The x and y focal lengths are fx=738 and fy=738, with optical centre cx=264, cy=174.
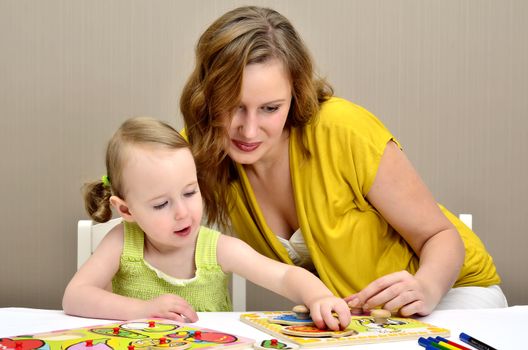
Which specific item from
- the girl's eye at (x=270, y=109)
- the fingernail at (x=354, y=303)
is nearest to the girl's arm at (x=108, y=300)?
the fingernail at (x=354, y=303)

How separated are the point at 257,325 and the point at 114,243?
0.37 metres

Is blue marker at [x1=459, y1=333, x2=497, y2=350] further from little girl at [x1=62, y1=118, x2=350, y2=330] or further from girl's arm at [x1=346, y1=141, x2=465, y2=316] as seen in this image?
girl's arm at [x1=346, y1=141, x2=465, y2=316]

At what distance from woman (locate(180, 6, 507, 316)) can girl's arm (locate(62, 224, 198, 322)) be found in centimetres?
28

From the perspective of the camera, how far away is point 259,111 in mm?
1361

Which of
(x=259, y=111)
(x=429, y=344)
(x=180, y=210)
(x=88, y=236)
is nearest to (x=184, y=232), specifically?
(x=180, y=210)

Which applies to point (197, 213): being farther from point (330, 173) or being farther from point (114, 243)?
point (330, 173)

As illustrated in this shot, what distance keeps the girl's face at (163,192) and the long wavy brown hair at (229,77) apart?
0.17 m

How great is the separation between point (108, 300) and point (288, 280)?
0.93ft

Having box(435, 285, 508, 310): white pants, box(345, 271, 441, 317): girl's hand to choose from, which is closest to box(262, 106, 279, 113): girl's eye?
box(345, 271, 441, 317): girl's hand

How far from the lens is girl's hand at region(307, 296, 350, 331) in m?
1.01

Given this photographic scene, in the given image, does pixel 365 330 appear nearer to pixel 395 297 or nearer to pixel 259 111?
pixel 395 297

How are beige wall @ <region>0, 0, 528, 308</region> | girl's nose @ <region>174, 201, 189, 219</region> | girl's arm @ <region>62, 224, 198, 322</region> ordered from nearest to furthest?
1. girl's arm @ <region>62, 224, 198, 322</region>
2. girl's nose @ <region>174, 201, 189, 219</region>
3. beige wall @ <region>0, 0, 528, 308</region>

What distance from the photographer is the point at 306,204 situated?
4.90ft

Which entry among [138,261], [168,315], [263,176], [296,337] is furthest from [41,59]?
[296,337]
